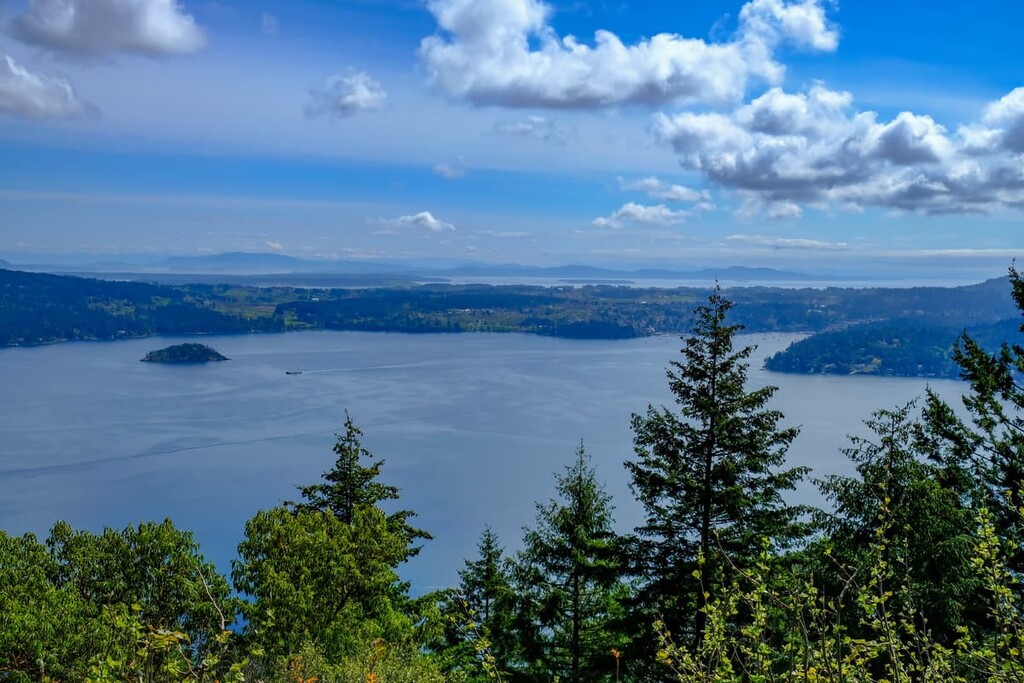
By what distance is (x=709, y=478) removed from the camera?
1334cm

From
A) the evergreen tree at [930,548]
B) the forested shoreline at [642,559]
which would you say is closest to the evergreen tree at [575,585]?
the forested shoreline at [642,559]

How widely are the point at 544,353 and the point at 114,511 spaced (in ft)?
329

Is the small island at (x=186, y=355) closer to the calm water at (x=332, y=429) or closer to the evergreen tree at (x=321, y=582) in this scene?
the calm water at (x=332, y=429)

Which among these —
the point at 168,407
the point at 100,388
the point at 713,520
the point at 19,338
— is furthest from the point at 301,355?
the point at 713,520

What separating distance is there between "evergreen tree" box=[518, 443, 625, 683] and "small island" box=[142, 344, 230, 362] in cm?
12900

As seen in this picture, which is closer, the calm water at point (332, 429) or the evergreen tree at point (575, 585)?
the evergreen tree at point (575, 585)

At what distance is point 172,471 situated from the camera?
61.8m

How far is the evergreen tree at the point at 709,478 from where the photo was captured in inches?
514

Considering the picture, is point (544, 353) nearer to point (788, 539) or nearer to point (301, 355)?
point (301, 355)

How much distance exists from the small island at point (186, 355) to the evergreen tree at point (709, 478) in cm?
13256

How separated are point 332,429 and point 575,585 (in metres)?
63.7

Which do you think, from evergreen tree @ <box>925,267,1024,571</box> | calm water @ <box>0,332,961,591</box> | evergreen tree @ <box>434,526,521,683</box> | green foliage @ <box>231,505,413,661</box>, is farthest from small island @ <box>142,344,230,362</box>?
evergreen tree @ <box>925,267,1024,571</box>

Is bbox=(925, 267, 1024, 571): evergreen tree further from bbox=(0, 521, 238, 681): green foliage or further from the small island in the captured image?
the small island

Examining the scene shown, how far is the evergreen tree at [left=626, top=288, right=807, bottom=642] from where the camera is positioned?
42.8 ft
